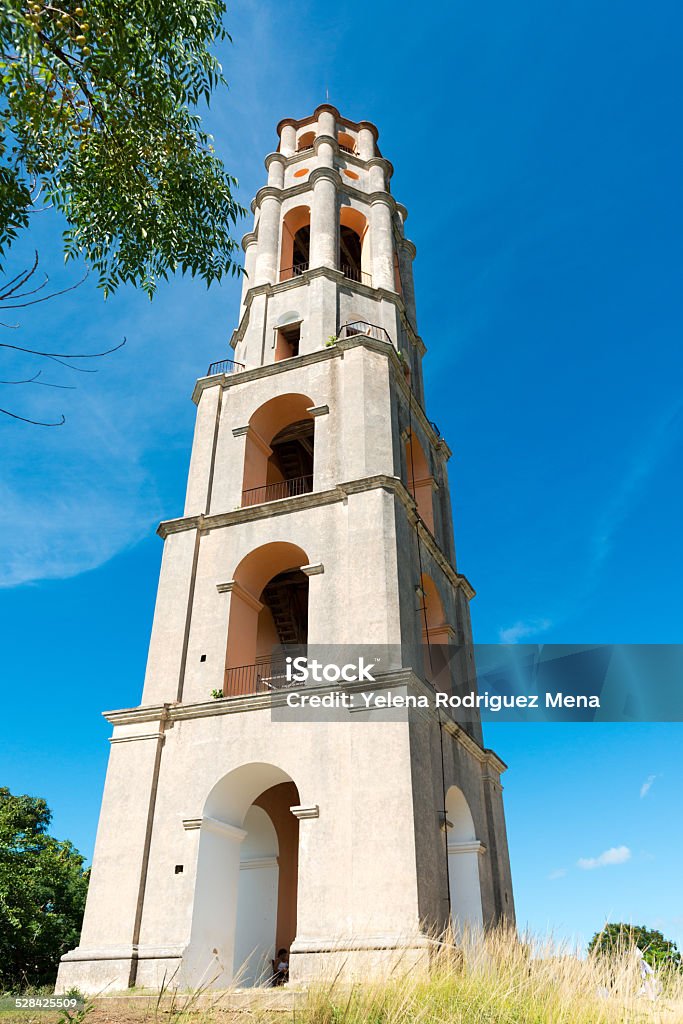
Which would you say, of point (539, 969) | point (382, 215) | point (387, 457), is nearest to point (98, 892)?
point (539, 969)

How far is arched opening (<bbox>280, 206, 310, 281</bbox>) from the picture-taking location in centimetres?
2491

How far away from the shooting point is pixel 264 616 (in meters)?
21.0

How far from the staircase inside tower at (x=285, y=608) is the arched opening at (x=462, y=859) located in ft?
20.4

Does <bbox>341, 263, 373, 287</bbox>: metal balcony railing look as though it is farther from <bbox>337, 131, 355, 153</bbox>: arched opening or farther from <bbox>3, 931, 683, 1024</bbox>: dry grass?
<bbox>3, 931, 683, 1024</bbox>: dry grass

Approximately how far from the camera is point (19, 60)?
23.7ft

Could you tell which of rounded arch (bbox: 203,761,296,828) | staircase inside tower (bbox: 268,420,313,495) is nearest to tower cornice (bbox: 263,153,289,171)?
staircase inside tower (bbox: 268,420,313,495)

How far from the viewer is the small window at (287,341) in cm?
2264

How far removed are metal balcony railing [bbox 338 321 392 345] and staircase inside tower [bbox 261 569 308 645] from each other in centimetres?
689

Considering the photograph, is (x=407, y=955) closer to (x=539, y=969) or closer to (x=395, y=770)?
(x=395, y=770)

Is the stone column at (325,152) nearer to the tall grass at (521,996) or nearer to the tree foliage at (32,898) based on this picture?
the tall grass at (521,996)

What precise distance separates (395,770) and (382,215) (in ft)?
63.3

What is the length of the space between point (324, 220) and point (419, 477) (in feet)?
29.1

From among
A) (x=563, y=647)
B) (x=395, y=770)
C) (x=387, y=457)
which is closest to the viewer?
(x=395, y=770)

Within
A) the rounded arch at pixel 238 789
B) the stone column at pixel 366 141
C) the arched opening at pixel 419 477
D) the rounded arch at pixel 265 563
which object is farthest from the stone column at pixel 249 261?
the rounded arch at pixel 238 789
